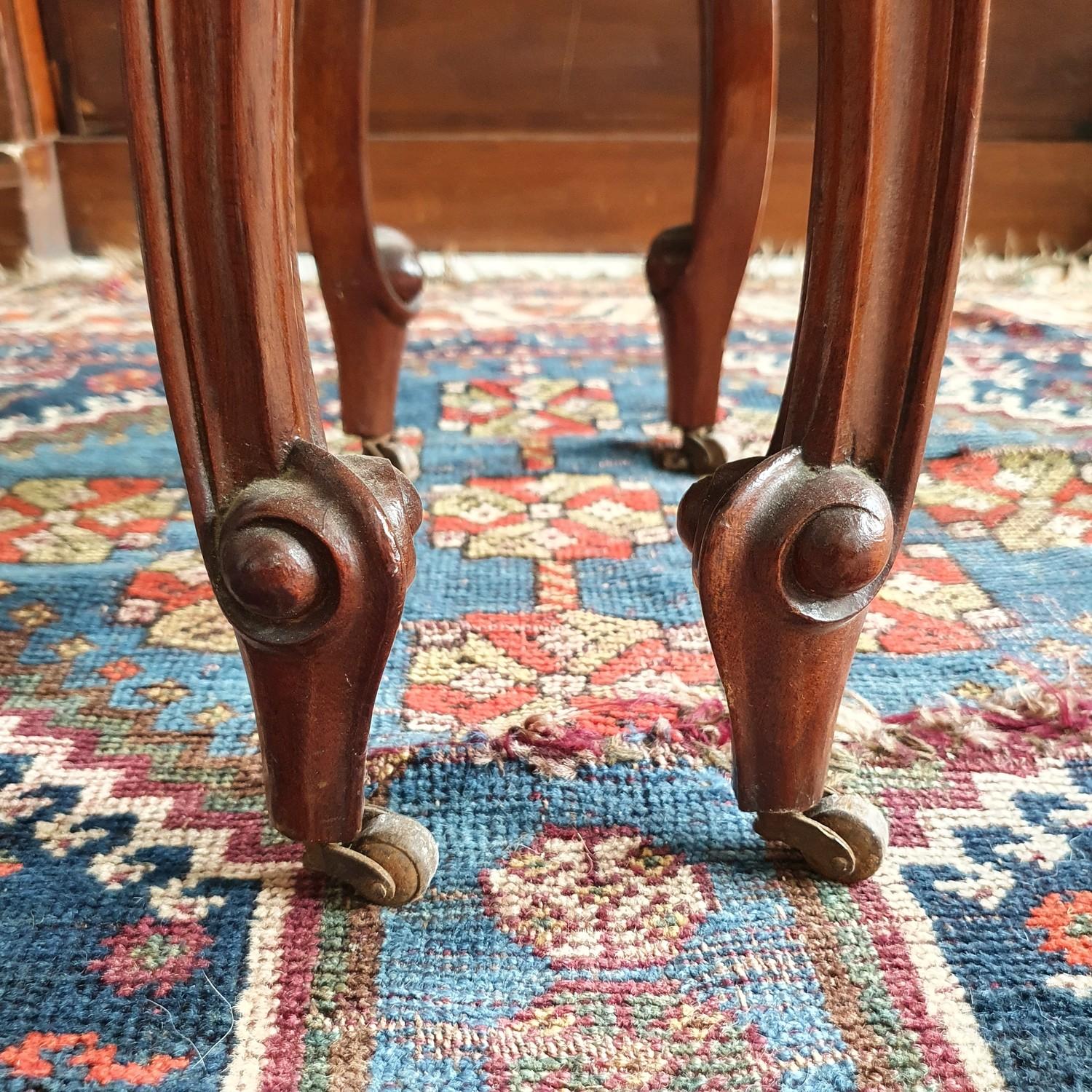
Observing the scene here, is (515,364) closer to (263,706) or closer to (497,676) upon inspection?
(497,676)

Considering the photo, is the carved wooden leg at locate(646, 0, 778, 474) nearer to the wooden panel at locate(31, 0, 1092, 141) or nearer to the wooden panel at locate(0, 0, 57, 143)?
the wooden panel at locate(31, 0, 1092, 141)

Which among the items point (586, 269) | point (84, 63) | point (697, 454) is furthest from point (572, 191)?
point (697, 454)

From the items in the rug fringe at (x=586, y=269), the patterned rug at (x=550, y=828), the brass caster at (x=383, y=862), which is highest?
the rug fringe at (x=586, y=269)

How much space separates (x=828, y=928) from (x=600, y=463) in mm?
590

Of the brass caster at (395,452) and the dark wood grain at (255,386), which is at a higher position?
the dark wood grain at (255,386)

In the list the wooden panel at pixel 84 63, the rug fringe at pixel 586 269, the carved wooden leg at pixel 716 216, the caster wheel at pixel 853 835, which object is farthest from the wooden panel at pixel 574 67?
the caster wheel at pixel 853 835

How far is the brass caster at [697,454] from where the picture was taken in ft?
3.15

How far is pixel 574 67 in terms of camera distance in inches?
68.8

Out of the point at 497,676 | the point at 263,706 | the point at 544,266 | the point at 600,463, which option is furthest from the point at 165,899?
the point at 544,266

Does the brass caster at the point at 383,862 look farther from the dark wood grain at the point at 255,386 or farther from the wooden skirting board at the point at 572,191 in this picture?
the wooden skirting board at the point at 572,191

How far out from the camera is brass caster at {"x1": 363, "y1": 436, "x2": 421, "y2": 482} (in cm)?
94

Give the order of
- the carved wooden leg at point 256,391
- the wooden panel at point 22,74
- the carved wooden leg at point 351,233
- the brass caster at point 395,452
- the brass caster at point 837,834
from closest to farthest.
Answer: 1. the carved wooden leg at point 256,391
2. the brass caster at point 837,834
3. the carved wooden leg at point 351,233
4. the brass caster at point 395,452
5. the wooden panel at point 22,74

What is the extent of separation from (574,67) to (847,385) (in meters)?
1.50

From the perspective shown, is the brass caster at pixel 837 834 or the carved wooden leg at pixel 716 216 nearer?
the brass caster at pixel 837 834
